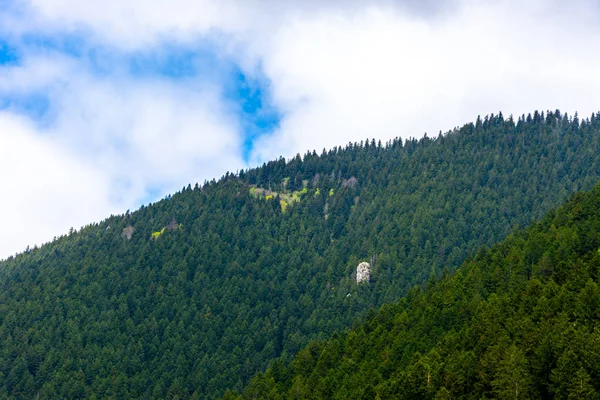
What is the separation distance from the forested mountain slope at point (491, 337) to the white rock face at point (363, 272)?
67.0 meters

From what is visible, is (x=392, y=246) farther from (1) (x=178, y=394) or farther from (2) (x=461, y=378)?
→ (2) (x=461, y=378)

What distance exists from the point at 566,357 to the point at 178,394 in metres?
109

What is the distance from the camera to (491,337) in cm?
7494

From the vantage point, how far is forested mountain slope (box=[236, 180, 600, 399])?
64.0 m

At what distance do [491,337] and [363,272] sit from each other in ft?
372

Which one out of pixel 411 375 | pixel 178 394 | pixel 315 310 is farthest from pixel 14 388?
pixel 411 375

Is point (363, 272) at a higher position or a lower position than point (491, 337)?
higher

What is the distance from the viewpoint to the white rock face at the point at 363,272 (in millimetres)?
185875

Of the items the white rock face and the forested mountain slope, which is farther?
the white rock face

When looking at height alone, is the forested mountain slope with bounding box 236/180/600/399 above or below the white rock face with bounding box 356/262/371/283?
below

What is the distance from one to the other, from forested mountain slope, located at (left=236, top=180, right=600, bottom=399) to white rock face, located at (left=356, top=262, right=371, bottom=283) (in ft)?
220

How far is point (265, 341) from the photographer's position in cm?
17050

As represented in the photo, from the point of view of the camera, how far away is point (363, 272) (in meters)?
188

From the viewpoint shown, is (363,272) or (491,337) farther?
(363,272)
